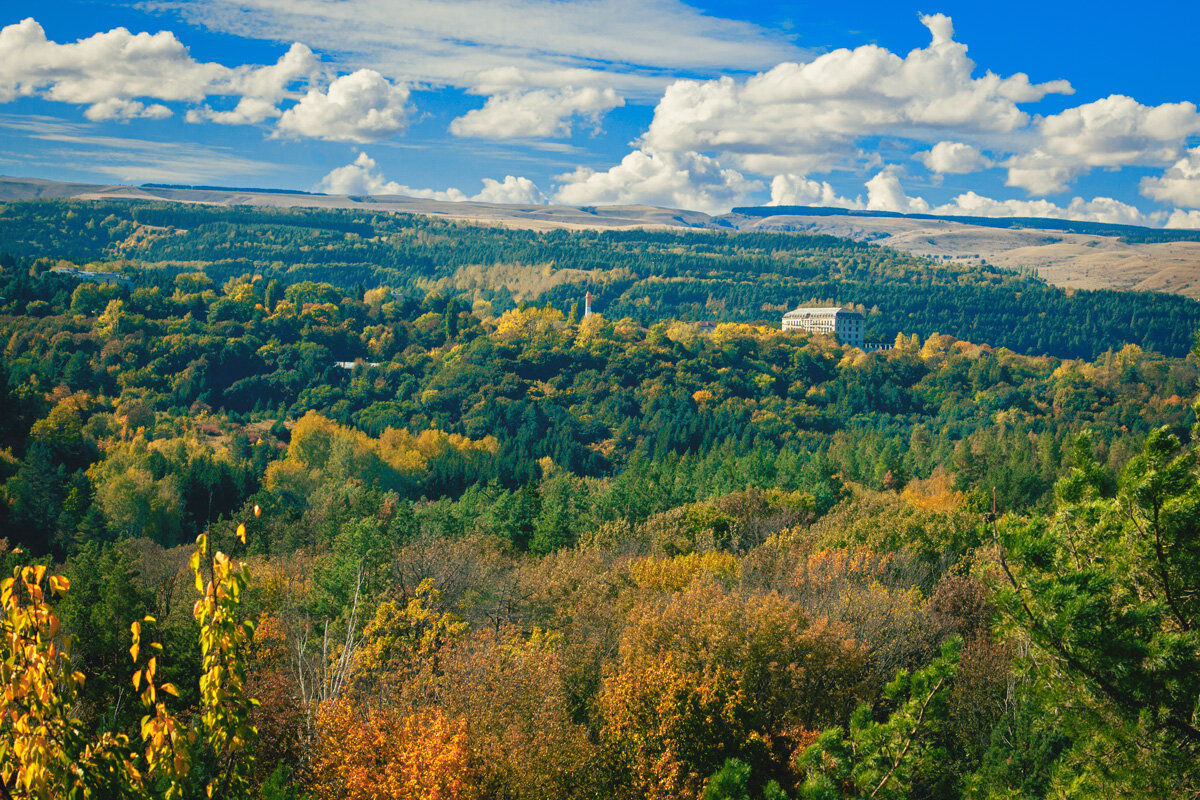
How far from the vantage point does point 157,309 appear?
16762cm

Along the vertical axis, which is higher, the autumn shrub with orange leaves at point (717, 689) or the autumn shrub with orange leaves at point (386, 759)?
the autumn shrub with orange leaves at point (386, 759)

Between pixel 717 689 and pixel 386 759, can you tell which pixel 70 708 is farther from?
pixel 717 689

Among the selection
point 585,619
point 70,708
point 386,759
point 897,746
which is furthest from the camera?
point 585,619

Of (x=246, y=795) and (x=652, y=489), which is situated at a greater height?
(x=246, y=795)

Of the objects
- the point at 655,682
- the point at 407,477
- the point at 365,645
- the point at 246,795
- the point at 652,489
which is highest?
the point at 246,795

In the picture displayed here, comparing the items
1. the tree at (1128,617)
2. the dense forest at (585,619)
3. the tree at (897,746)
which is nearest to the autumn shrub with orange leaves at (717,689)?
the dense forest at (585,619)

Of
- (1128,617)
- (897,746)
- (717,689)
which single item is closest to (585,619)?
(717,689)

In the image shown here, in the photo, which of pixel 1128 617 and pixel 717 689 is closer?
pixel 1128 617

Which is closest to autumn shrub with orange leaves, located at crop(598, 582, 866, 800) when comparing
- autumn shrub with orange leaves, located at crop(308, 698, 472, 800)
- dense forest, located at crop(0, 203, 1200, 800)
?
dense forest, located at crop(0, 203, 1200, 800)

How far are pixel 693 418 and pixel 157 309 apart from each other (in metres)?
94.9

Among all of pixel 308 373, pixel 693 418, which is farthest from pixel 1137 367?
pixel 308 373

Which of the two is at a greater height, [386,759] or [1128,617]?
[1128,617]

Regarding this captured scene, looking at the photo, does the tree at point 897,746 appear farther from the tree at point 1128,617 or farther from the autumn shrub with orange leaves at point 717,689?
the autumn shrub with orange leaves at point 717,689

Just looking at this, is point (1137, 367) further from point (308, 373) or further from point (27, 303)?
point (27, 303)
